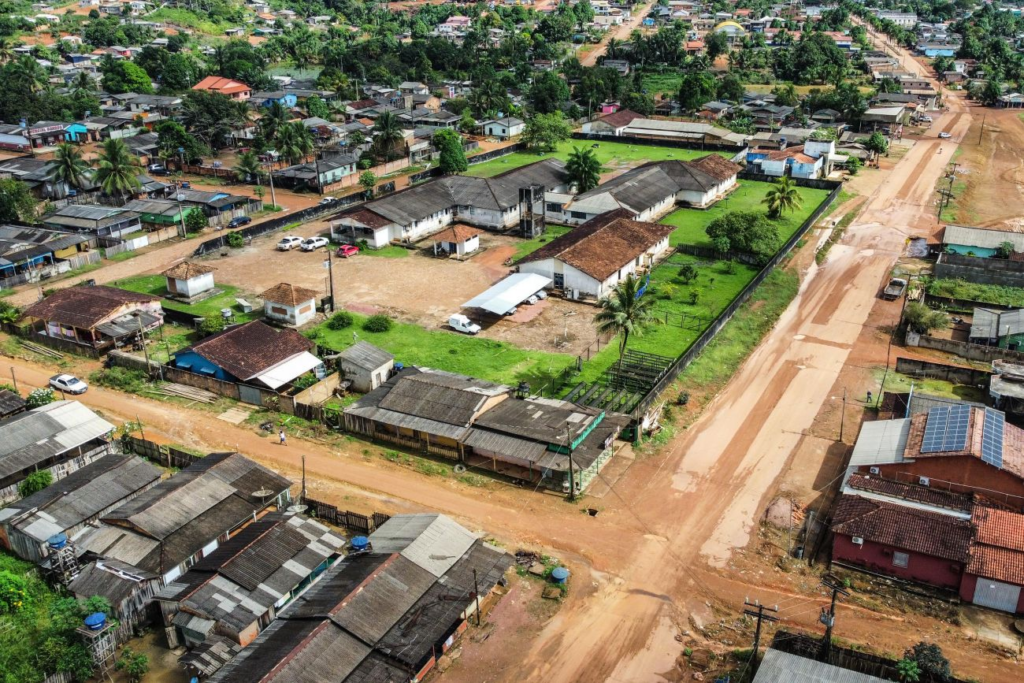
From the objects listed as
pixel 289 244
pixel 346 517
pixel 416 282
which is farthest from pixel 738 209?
pixel 346 517

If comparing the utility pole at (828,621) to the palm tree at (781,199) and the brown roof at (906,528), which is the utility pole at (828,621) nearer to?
the brown roof at (906,528)

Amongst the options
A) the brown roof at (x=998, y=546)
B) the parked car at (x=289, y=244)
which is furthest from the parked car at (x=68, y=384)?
the brown roof at (x=998, y=546)

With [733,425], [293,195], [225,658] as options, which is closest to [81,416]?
[225,658]

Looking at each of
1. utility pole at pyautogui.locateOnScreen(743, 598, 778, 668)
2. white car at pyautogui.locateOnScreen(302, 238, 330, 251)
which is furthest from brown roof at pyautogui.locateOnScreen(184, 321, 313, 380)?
utility pole at pyautogui.locateOnScreen(743, 598, 778, 668)

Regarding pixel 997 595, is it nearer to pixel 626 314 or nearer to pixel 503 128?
pixel 626 314

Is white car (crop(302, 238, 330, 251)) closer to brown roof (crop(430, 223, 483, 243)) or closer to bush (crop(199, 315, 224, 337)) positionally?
brown roof (crop(430, 223, 483, 243))
